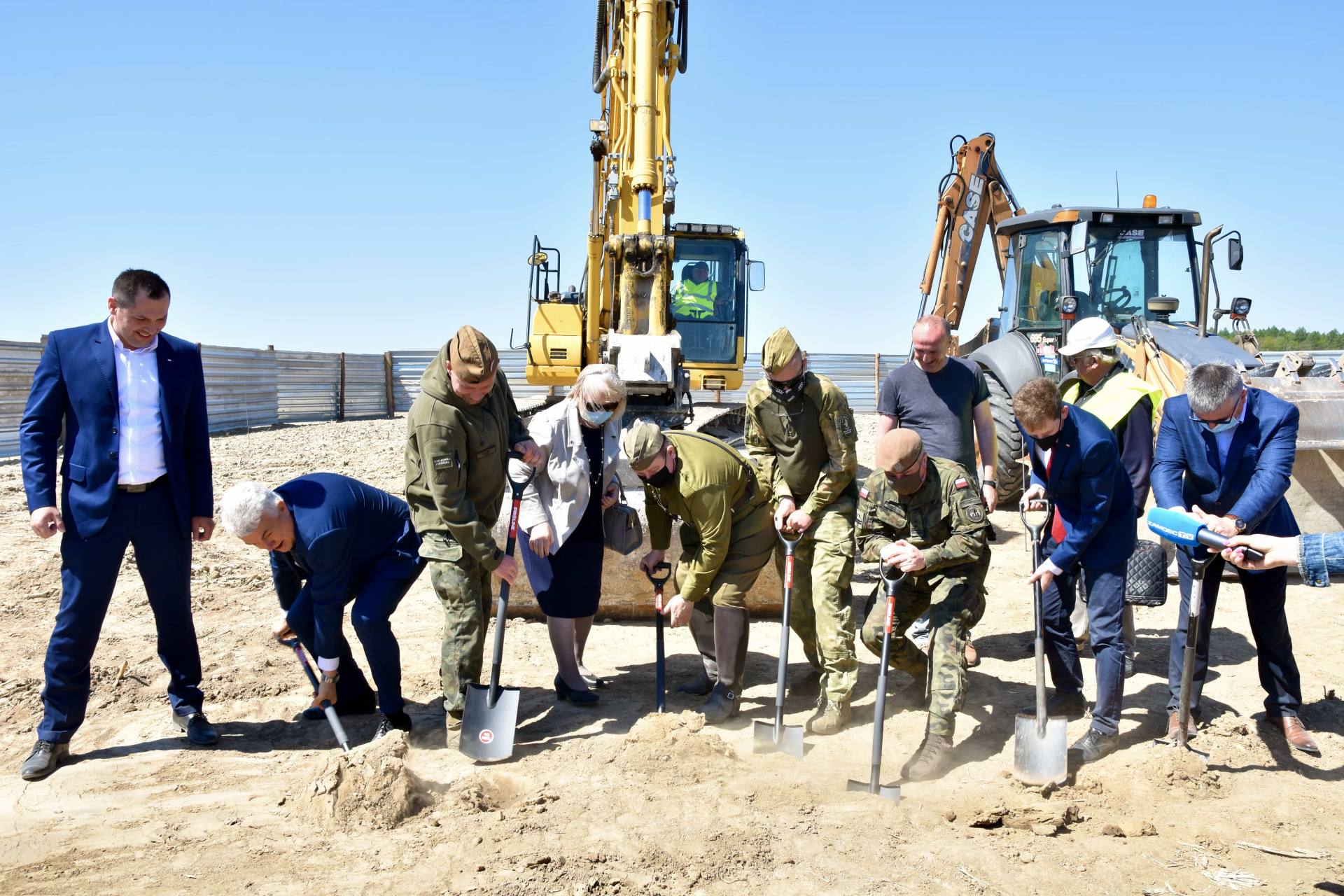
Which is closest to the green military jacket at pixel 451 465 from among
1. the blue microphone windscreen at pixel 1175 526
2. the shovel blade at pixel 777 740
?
the shovel blade at pixel 777 740

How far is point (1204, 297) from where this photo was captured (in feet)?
28.2

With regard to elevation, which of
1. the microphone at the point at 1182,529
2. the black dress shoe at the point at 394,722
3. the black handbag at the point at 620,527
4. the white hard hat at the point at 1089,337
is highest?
the white hard hat at the point at 1089,337

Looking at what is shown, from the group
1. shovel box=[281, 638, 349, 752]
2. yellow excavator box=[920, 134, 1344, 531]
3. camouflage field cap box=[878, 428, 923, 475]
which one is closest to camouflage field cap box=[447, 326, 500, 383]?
shovel box=[281, 638, 349, 752]

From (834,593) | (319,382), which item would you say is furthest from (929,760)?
(319,382)

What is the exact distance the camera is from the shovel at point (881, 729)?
3988 millimetres

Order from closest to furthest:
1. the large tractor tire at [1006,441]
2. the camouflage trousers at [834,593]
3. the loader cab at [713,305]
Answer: the camouflage trousers at [834,593] < the large tractor tire at [1006,441] < the loader cab at [713,305]

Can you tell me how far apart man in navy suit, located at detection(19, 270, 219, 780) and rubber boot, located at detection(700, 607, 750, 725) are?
2525 mm

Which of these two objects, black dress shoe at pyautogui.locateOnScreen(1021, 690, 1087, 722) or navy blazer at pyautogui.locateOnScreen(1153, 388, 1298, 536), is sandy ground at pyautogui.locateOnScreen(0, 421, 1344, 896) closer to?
black dress shoe at pyautogui.locateOnScreen(1021, 690, 1087, 722)

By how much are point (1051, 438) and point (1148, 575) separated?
99 cm

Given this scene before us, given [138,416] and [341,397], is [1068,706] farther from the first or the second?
[341,397]

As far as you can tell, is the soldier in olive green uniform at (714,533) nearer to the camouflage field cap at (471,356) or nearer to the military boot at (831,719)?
the military boot at (831,719)

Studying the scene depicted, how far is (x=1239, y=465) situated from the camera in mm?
4387

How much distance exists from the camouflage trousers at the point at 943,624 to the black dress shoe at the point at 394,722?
7.17ft

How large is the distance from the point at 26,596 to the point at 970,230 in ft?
33.8
